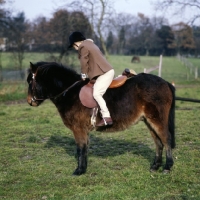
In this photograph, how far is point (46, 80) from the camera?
6.25 metres

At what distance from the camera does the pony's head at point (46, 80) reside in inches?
244

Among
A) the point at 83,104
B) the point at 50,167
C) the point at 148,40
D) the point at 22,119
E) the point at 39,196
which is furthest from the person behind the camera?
the point at 148,40

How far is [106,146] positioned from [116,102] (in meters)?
2.60

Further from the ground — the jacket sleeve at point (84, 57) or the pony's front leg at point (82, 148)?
the jacket sleeve at point (84, 57)

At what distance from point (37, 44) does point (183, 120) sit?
33353 mm

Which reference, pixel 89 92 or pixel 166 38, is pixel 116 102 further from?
pixel 166 38

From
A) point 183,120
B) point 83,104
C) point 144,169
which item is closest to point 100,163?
point 144,169

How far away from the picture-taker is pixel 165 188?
5227mm

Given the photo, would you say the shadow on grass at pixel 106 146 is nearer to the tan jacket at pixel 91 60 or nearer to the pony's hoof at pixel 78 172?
the pony's hoof at pixel 78 172

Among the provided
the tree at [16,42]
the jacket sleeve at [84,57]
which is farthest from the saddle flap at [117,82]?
the tree at [16,42]

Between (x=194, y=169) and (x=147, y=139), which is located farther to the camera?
(x=147, y=139)

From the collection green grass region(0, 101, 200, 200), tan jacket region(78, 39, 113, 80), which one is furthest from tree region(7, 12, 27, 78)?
tan jacket region(78, 39, 113, 80)

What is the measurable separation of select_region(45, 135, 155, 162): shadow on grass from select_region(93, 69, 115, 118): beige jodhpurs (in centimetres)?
190

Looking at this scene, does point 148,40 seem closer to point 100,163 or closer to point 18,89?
point 18,89
